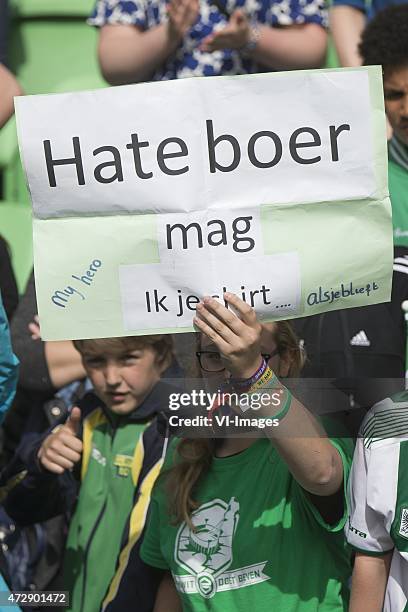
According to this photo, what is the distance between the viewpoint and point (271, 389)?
257 cm

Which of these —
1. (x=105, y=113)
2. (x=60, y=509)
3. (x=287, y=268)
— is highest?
(x=105, y=113)

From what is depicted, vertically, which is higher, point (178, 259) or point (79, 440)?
point (178, 259)

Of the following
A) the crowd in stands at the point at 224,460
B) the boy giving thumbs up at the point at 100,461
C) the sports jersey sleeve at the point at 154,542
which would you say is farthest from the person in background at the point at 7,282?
the sports jersey sleeve at the point at 154,542

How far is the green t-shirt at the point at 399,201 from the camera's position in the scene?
3549mm

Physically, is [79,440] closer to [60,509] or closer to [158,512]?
[60,509]

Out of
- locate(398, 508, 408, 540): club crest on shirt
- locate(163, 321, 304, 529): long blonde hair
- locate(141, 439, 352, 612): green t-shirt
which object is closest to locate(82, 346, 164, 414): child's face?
locate(163, 321, 304, 529): long blonde hair

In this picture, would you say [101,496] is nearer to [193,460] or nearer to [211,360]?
[193,460]

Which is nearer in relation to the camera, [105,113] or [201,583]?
[105,113]

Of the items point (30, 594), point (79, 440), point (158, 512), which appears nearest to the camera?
point (158, 512)

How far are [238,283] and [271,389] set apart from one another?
0.28 metres

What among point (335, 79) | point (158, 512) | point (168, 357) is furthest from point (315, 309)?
point (168, 357)

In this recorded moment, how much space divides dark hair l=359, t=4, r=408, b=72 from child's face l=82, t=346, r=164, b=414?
4.00ft

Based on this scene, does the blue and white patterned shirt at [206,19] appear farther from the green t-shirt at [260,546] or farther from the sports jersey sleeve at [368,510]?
the sports jersey sleeve at [368,510]

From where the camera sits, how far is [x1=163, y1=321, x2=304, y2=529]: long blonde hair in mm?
2914
